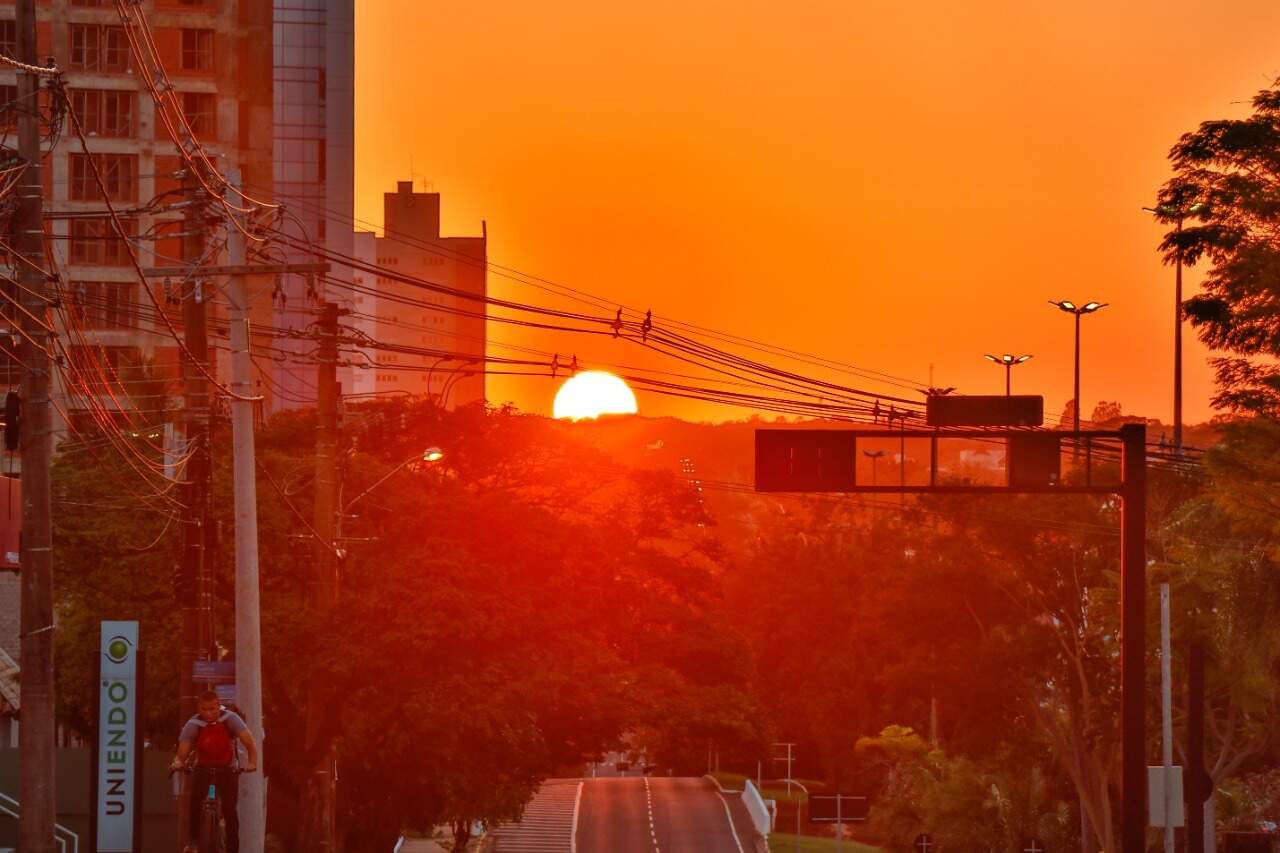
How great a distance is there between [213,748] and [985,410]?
15.2 meters

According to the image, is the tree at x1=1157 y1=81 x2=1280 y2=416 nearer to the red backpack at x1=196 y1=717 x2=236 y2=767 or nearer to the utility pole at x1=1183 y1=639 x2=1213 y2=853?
the utility pole at x1=1183 y1=639 x2=1213 y2=853

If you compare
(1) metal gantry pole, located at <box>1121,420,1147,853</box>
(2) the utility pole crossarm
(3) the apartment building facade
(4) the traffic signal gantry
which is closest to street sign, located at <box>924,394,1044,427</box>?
(4) the traffic signal gantry

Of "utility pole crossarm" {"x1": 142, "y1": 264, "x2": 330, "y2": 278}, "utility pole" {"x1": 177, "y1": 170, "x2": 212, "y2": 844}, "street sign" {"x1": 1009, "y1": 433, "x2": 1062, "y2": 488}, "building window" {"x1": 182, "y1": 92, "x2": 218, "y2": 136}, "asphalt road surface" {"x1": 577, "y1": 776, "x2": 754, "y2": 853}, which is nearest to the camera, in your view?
"utility pole crossarm" {"x1": 142, "y1": 264, "x2": 330, "y2": 278}

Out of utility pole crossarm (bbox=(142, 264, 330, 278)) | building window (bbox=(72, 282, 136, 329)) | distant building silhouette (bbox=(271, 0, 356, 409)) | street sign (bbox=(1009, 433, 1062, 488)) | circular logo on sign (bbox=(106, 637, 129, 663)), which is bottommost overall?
circular logo on sign (bbox=(106, 637, 129, 663))

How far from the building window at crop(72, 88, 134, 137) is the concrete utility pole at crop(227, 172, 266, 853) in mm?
77815

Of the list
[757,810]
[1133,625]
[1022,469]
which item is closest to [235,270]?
[1022,469]

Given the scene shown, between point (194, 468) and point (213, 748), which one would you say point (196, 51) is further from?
point (213, 748)

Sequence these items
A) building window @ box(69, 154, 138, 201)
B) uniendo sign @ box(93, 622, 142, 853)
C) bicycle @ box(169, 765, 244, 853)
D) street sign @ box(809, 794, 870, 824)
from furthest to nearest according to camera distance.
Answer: building window @ box(69, 154, 138, 201)
street sign @ box(809, 794, 870, 824)
uniendo sign @ box(93, 622, 142, 853)
bicycle @ box(169, 765, 244, 853)

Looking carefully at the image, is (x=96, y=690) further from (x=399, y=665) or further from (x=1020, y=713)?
(x=1020, y=713)

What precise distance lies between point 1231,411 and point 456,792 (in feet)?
65.5

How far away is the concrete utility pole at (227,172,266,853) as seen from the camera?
30156mm

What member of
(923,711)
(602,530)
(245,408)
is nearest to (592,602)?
(602,530)

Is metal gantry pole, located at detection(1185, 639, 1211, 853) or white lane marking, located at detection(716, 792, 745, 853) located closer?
metal gantry pole, located at detection(1185, 639, 1211, 853)

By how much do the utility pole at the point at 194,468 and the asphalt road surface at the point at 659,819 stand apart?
4774cm
